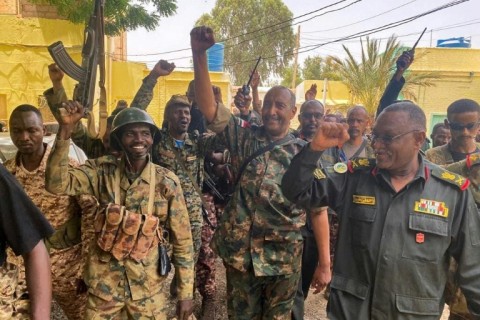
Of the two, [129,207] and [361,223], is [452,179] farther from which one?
[129,207]

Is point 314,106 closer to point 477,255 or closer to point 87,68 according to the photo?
point 87,68

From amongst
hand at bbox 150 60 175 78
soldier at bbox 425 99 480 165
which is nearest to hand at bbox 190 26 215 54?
hand at bbox 150 60 175 78

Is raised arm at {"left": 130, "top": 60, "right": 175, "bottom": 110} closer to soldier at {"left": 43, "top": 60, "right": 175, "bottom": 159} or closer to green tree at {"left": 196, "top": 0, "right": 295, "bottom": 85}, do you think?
soldier at {"left": 43, "top": 60, "right": 175, "bottom": 159}

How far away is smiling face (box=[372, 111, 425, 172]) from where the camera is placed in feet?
6.28

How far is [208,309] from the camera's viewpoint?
378 centimetres

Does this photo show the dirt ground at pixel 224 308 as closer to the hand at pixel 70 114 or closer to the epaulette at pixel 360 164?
the hand at pixel 70 114

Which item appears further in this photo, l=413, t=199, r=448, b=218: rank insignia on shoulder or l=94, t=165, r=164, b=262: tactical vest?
l=94, t=165, r=164, b=262: tactical vest

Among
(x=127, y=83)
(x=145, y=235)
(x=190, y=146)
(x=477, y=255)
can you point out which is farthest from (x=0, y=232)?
(x=127, y=83)

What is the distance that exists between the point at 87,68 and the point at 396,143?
94.5 inches

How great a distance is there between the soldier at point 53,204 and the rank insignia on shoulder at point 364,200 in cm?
170

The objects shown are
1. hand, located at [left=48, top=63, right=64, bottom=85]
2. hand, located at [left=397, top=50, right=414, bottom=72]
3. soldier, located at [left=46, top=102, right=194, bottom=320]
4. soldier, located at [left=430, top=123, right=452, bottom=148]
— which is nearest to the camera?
soldier, located at [left=46, top=102, right=194, bottom=320]

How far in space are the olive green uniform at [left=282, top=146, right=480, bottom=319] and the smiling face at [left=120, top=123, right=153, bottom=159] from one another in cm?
88

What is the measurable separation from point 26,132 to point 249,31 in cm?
2955

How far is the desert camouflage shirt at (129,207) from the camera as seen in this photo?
2.17m
